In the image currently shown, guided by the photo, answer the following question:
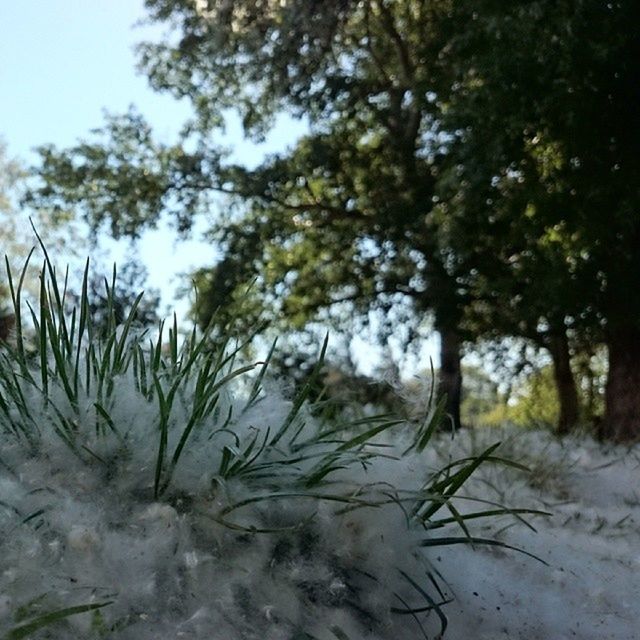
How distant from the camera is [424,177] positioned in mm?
8750

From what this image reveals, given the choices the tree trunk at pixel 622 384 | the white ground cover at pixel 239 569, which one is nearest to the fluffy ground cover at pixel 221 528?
the white ground cover at pixel 239 569

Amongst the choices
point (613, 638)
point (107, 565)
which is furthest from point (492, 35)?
point (107, 565)

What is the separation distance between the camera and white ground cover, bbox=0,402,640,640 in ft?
4.26

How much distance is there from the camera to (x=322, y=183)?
396 inches

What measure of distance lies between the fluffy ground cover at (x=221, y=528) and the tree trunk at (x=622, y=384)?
4538 mm

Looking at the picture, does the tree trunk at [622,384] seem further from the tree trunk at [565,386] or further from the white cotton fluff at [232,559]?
the white cotton fluff at [232,559]

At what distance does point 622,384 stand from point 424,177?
322cm

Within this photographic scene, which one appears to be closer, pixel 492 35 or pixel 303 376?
pixel 492 35

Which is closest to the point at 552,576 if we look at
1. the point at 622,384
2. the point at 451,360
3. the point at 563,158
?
the point at 563,158

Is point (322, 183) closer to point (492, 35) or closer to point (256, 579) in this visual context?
point (492, 35)

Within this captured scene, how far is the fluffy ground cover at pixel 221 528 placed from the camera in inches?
52.0

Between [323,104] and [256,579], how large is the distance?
801 cm

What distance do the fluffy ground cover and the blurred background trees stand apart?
8.58 feet

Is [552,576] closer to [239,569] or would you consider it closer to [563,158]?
[239,569]
